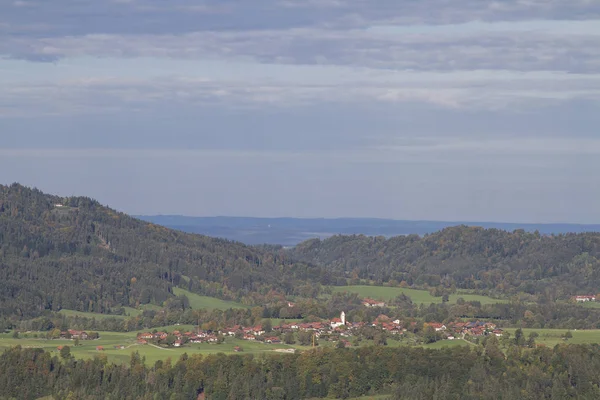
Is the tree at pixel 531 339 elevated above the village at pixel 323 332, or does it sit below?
above

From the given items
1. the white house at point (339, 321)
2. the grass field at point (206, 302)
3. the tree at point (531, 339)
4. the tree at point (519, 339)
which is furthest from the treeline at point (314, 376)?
the grass field at point (206, 302)

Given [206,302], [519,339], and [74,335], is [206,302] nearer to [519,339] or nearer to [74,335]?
[74,335]

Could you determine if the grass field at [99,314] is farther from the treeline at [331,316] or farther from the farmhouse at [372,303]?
the farmhouse at [372,303]

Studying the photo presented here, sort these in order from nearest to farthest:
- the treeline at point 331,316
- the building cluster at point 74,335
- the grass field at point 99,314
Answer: the building cluster at point 74,335 < the treeline at point 331,316 < the grass field at point 99,314

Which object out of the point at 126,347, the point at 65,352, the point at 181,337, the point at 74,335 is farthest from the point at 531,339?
the point at 74,335

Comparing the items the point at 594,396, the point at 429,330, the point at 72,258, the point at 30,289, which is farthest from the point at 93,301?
the point at 594,396

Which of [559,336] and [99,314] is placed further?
[99,314]

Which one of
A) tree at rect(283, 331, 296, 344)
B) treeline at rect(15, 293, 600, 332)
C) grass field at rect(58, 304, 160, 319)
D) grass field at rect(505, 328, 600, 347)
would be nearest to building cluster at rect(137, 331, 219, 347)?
treeline at rect(15, 293, 600, 332)

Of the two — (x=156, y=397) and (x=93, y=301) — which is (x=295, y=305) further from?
(x=156, y=397)
